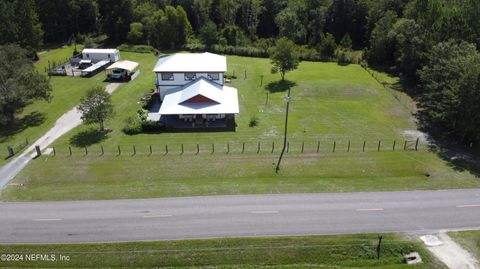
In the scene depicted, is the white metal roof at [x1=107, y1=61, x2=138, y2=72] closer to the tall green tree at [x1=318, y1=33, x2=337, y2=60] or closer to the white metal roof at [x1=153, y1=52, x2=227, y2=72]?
the white metal roof at [x1=153, y1=52, x2=227, y2=72]

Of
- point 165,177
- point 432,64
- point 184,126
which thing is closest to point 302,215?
point 165,177

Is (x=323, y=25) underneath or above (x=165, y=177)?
above

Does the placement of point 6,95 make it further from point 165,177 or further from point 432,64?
point 432,64

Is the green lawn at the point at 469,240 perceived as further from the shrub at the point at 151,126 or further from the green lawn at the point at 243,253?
the shrub at the point at 151,126

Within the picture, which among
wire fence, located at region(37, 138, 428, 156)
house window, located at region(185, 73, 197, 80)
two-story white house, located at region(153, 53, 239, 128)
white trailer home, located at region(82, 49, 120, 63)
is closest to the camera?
wire fence, located at region(37, 138, 428, 156)

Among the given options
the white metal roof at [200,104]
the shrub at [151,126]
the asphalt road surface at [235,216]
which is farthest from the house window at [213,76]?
the asphalt road surface at [235,216]

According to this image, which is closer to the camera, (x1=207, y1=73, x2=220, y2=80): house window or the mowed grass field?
the mowed grass field

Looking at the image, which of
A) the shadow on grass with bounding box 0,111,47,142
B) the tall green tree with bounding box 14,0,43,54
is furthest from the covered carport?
the tall green tree with bounding box 14,0,43,54
